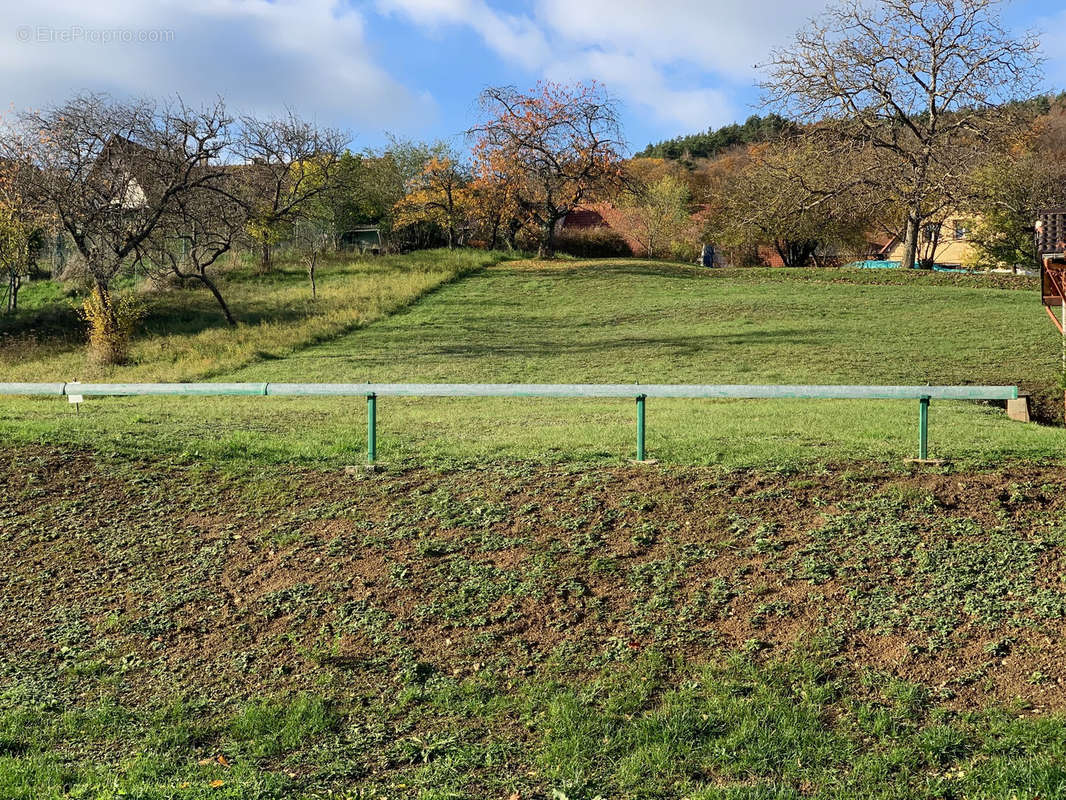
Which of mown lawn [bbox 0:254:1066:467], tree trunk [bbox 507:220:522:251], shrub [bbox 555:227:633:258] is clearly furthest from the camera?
shrub [bbox 555:227:633:258]

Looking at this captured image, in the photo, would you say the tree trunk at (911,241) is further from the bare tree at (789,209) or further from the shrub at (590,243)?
the shrub at (590,243)

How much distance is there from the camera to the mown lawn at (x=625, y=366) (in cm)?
917

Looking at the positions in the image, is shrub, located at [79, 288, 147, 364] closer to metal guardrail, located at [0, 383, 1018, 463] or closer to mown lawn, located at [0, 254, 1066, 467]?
mown lawn, located at [0, 254, 1066, 467]

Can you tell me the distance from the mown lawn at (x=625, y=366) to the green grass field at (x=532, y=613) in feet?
0.57

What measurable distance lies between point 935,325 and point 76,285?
28.3 metres

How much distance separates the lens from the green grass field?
13.6ft

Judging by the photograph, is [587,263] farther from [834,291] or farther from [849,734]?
[849,734]

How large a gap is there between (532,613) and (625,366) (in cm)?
1536

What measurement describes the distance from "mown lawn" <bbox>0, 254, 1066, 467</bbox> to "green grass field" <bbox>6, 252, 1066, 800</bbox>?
0.17m

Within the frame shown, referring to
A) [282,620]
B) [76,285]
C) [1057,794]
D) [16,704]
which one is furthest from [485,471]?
[76,285]

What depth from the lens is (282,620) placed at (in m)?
5.62

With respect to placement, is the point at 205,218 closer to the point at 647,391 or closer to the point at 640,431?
the point at 647,391

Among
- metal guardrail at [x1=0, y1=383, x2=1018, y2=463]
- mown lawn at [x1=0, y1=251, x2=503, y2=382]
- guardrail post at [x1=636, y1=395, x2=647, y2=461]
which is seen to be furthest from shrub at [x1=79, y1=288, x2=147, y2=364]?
guardrail post at [x1=636, y1=395, x2=647, y2=461]

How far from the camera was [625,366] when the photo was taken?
20.6m
